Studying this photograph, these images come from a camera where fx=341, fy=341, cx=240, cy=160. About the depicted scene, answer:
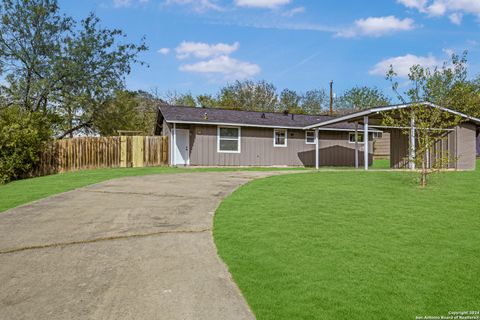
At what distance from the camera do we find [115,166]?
1964 cm

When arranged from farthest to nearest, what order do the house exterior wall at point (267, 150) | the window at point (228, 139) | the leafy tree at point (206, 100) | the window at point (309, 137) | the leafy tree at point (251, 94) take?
the leafy tree at point (251, 94)
the leafy tree at point (206, 100)
the window at point (309, 137)
the window at point (228, 139)
the house exterior wall at point (267, 150)

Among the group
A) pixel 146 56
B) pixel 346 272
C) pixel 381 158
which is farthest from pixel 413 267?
pixel 381 158

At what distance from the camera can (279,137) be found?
71.6ft

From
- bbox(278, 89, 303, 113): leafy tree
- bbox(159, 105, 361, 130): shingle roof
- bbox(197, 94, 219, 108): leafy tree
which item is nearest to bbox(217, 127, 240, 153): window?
bbox(159, 105, 361, 130): shingle roof

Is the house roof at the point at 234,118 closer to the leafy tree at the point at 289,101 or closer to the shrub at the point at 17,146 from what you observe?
the shrub at the point at 17,146

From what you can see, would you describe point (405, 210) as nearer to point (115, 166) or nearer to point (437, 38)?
point (115, 166)

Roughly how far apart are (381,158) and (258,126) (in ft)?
65.0

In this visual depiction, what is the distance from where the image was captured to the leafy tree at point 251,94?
4569 cm

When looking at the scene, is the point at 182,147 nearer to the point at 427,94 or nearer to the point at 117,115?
the point at 117,115

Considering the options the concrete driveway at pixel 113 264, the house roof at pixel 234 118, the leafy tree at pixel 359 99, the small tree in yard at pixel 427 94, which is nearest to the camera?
the concrete driveway at pixel 113 264

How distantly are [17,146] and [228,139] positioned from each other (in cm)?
1083

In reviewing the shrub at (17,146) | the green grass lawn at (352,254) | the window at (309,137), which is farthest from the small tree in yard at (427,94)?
the shrub at (17,146)

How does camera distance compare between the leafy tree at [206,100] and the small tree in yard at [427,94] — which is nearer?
the small tree in yard at [427,94]

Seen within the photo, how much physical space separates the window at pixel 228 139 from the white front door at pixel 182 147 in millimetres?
1834
